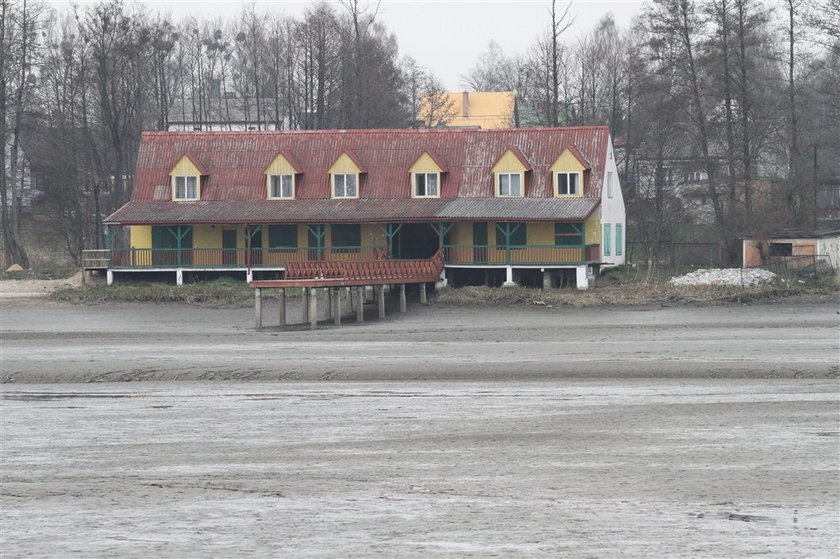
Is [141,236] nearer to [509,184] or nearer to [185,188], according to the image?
[185,188]

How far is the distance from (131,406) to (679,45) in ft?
119

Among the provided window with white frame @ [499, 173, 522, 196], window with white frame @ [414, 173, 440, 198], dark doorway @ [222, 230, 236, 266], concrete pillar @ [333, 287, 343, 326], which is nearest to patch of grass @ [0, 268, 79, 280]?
dark doorway @ [222, 230, 236, 266]

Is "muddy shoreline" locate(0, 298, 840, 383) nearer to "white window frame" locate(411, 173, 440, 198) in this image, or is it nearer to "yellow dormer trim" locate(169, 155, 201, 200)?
"white window frame" locate(411, 173, 440, 198)

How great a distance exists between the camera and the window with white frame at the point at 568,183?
164 feet

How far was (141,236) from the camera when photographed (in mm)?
51844

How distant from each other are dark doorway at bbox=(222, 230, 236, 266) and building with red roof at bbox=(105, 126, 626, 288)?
0.05 metres

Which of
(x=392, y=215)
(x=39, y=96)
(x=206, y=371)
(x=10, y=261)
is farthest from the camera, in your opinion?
(x=39, y=96)

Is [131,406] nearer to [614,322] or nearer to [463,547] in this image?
Result: [463,547]

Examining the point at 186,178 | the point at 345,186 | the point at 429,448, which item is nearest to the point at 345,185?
the point at 345,186

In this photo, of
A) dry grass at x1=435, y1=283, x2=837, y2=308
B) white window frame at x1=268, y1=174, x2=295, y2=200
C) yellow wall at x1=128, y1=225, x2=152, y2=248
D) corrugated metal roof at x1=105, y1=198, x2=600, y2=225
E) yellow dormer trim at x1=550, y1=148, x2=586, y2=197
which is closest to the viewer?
dry grass at x1=435, y1=283, x2=837, y2=308

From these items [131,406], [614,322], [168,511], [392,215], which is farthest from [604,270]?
[168,511]

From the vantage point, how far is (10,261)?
59.7m

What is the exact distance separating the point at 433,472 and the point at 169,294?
31.3 metres

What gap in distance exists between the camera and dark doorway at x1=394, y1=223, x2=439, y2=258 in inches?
2009
